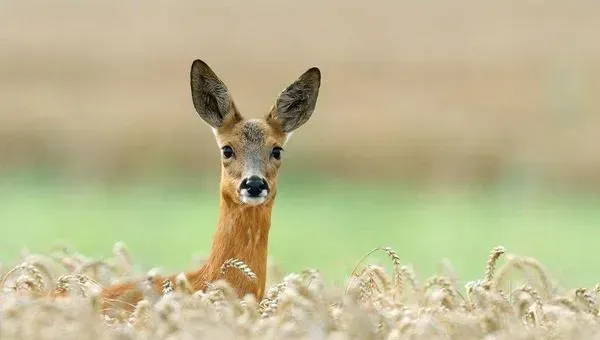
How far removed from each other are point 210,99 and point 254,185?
0.90 metres

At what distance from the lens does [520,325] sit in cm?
754

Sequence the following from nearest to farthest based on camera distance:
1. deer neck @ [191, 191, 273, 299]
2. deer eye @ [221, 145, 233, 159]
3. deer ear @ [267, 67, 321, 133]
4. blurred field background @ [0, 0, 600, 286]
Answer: deer neck @ [191, 191, 273, 299], deer eye @ [221, 145, 233, 159], deer ear @ [267, 67, 321, 133], blurred field background @ [0, 0, 600, 286]

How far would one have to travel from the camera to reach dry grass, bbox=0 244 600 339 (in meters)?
6.97

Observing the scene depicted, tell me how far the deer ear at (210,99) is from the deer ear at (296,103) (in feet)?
0.86

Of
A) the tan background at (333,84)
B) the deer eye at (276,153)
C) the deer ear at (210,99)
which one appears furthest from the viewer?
the tan background at (333,84)

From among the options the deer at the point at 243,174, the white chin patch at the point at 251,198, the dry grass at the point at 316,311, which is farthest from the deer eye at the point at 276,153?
the dry grass at the point at 316,311

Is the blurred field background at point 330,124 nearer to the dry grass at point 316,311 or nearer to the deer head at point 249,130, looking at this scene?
the deer head at point 249,130

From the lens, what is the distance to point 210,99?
10.7 m

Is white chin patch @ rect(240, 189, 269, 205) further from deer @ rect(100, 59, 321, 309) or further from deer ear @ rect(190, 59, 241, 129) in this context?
deer ear @ rect(190, 59, 241, 129)

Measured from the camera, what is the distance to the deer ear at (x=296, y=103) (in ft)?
35.6

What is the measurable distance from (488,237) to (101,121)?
32.5ft

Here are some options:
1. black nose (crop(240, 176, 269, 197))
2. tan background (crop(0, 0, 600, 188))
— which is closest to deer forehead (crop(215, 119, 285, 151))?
black nose (crop(240, 176, 269, 197))

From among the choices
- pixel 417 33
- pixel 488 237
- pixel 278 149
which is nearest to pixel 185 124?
pixel 417 33

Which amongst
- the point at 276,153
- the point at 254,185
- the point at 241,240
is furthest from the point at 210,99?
the point at 241,240
